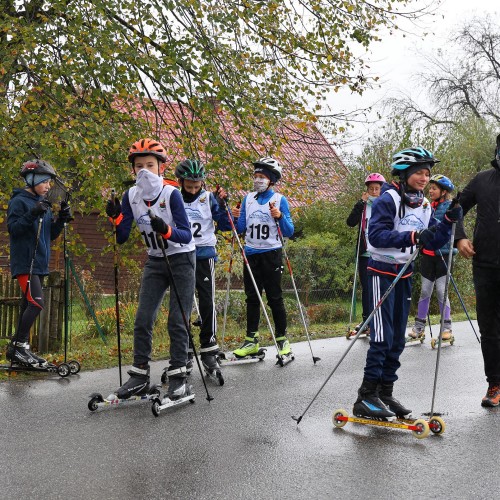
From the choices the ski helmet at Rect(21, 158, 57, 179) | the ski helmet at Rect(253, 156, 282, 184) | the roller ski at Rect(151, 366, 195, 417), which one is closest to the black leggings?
the ski helmet at Rect(21, 158, 57, 179)

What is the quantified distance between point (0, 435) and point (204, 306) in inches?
125

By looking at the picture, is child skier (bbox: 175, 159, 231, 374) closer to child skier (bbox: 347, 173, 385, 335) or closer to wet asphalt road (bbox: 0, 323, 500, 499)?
wet asphalt road (bbox: 0, 323, 500, 499)

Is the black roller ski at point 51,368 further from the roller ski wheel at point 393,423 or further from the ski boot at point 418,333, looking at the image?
the ski boot at point 418,333

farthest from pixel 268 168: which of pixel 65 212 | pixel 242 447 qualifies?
pixel 242 447

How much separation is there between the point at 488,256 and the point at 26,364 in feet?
15.7

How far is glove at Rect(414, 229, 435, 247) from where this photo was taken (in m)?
5.98

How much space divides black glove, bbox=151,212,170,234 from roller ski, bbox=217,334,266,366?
330cm

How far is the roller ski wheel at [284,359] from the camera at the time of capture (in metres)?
9.43

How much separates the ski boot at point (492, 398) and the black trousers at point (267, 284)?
10.6 ft

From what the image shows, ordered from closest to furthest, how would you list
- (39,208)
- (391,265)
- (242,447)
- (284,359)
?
(242,447) → (391,265) → (39,208) → (284,359)

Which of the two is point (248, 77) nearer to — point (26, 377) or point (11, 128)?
point (11, 128)

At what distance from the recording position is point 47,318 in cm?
1056

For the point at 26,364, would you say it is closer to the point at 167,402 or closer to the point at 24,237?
the point at 24,237

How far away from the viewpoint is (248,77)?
484 inches
